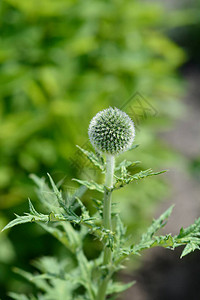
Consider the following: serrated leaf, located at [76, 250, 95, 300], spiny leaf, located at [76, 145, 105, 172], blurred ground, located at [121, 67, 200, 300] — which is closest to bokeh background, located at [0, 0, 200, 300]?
blurred ground, located at [121, 67, 200, 300]

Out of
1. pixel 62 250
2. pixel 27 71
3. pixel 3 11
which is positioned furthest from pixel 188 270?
pixel 3 11

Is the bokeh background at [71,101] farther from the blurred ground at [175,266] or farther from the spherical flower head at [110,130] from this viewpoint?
the spherical flower head at [110,130]

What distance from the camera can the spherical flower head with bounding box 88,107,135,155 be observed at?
0.68 m

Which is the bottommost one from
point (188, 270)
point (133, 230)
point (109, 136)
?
point (109, 136)

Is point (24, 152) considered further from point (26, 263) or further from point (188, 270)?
point (188, 270)

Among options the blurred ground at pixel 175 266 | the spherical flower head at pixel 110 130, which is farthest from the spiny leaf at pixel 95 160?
the blurred ground at pixel 175 266

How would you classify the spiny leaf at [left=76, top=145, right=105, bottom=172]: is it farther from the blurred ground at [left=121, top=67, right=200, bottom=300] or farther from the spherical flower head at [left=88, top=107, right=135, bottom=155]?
the blurred ground at [left=121, top=67, right=200, bottom=300]

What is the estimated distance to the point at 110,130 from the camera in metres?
0.69

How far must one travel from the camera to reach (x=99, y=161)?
73 centimetres

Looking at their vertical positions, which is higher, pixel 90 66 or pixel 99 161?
pixel 90 66

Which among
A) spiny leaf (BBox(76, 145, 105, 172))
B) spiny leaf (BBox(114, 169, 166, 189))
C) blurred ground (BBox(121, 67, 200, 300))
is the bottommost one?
spiny leaf (BBox(114, 169, 166, 189))

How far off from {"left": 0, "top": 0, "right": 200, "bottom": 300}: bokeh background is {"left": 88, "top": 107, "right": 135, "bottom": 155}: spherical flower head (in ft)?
3.17

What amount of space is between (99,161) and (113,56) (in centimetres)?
196

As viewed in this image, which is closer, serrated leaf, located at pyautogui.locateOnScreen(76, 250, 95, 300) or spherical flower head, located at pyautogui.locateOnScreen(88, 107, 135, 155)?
spherical flower head, located at pyautogui.locateOnScreen(88, 107, 135, 155)
